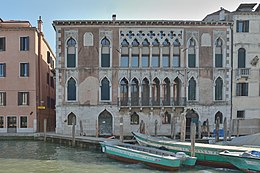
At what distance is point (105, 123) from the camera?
70.7 feet

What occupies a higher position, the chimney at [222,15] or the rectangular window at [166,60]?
the chimney at [222,15]

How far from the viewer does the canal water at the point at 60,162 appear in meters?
12.2

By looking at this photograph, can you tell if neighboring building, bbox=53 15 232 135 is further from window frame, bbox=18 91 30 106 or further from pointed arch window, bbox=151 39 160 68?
window frame, bbox=18 91 30 106

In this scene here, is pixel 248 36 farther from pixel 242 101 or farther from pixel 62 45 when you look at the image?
pixel 62 45

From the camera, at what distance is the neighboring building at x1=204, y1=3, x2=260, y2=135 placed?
2172 cm

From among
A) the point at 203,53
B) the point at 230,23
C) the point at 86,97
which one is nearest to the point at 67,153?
the point at 86,97

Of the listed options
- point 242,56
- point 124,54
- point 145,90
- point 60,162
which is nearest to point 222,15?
point 242,56

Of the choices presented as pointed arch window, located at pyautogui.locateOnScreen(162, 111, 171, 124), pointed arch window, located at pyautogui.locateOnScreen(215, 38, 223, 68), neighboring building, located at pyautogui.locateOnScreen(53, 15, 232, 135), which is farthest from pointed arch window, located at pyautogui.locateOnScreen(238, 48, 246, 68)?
pointed arch window, located at pyautogui.locateOnScreen(162, 111, 171, 124)

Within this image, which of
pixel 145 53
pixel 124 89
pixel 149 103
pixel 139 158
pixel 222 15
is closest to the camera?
pixel 139 158

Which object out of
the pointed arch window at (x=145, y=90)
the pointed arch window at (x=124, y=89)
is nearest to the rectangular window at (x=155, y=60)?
the pointed arch window at (x=145, y=90)

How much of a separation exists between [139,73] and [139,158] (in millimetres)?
9106

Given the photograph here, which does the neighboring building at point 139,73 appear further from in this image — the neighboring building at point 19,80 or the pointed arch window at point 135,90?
the neighboring building at point 19,80

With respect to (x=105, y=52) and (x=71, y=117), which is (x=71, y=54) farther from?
(x=71, y=117)

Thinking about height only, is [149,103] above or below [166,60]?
below
